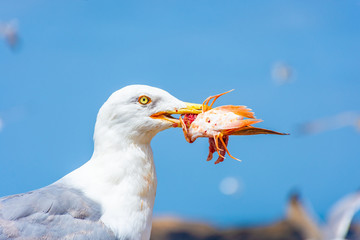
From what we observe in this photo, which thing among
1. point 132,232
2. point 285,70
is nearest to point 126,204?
point 132,232

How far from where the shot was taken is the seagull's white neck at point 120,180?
214cm

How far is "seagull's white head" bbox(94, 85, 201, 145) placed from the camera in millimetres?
2195

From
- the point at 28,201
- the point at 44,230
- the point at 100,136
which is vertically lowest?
the point at 44,230

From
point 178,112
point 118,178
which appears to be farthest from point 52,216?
point 178,112

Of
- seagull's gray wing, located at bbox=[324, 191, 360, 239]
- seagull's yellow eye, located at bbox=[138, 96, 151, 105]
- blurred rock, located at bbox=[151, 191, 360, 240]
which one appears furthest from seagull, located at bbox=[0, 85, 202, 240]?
blurred rock, located at bbox=[151, 191, 360, 240]

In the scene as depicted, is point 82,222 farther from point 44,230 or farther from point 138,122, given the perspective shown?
point 138,122

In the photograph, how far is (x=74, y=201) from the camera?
82.2 inches

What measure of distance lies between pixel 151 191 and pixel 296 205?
11.0ft

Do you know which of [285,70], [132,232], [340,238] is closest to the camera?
[132,232]

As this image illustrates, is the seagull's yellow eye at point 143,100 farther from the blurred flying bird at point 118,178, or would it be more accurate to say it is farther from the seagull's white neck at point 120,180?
the seagull's white neck at point 120,180

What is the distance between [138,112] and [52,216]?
558 mm

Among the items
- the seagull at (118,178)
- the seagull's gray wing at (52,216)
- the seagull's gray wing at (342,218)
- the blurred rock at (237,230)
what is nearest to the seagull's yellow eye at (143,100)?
the seagull at (118,178)

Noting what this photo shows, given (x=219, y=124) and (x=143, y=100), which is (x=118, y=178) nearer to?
(x=143, y=100)

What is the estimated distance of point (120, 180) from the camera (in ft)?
7.22
